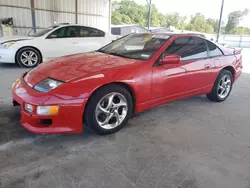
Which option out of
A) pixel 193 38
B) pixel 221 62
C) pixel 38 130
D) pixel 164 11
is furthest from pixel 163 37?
pixel 164 11

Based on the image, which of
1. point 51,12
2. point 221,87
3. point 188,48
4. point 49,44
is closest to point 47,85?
point 188,48

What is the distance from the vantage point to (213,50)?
3.60 m

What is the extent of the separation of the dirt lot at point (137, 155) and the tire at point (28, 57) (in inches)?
129

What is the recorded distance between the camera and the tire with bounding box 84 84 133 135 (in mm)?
2318

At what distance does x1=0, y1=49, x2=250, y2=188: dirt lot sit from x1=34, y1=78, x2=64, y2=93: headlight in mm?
581

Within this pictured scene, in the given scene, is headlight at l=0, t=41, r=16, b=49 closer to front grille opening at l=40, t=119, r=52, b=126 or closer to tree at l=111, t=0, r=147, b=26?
front grille opening at l=40, t=119, r=52, b=126

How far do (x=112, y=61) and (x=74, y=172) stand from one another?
4.71ft

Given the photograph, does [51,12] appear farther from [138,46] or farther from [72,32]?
[138,46]

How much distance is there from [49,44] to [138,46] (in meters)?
4.09

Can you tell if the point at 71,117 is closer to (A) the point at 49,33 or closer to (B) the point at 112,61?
(B) the point at 112,61

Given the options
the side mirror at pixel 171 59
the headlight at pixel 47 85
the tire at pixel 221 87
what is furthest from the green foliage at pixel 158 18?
the headlight at pixel 47 85

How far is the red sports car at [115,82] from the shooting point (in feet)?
7.12

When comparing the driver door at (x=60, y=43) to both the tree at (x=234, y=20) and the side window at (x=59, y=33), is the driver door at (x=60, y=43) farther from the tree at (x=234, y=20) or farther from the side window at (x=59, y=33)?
the tree at (x=234, y=20)

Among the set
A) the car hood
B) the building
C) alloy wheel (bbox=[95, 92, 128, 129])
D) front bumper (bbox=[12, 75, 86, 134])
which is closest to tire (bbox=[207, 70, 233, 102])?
the car hood
